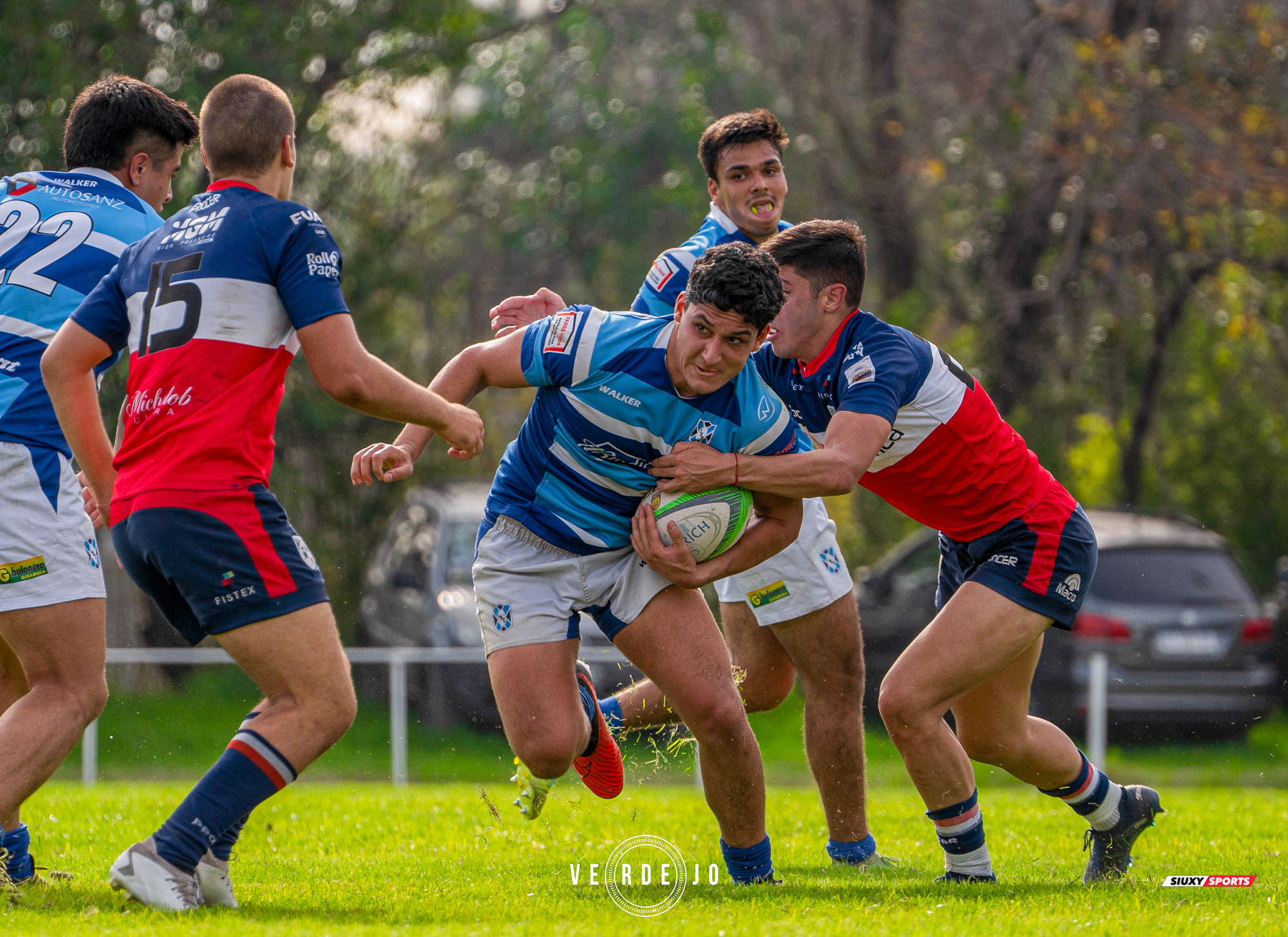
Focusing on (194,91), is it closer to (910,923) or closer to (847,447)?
(847,447)

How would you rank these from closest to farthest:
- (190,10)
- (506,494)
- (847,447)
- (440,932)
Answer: (440,932), (847,447), (506,494), (190,10)

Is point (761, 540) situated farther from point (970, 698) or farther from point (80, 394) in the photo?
point (80, 394)

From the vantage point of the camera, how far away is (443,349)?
1570cm

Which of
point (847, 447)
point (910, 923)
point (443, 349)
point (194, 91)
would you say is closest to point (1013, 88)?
point (443, 349)

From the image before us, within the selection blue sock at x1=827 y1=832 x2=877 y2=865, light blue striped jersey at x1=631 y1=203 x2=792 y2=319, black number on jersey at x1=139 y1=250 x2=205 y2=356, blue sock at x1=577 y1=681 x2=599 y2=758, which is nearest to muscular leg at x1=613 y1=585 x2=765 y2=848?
blue sock at x1=577 y1=681 x2=599 y2=758

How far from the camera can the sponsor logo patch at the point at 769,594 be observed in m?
5.38

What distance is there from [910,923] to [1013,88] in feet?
39.0

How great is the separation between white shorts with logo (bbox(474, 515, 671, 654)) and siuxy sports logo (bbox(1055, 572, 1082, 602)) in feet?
4.72

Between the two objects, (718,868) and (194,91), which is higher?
(194,91)

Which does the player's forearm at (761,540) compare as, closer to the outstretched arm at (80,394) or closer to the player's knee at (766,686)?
the player's knee at (766,686)

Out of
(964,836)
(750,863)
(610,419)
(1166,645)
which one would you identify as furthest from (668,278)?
(1166,645)

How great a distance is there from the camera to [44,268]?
467cm

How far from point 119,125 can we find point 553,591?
223 centimetres

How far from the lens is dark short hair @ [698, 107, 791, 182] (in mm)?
6145
